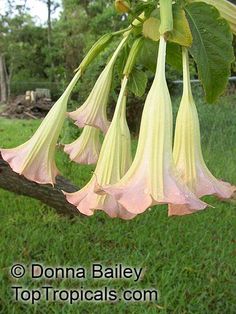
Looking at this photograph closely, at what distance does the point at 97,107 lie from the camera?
1.87 ft

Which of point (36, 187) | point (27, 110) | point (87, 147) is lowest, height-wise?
point (27, 110)

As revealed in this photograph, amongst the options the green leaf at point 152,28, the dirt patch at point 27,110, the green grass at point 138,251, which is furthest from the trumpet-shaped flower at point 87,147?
the dirt patch at point 27,110

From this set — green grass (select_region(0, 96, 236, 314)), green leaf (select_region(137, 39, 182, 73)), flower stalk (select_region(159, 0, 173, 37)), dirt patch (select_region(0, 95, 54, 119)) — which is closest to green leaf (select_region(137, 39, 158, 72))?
green leaf (select_region(137, 39, 182, 73))

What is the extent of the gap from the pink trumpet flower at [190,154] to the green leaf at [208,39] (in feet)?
0.10

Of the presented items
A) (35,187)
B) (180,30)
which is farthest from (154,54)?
(35,187)

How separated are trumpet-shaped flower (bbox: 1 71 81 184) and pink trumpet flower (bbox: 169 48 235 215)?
12 centimetres

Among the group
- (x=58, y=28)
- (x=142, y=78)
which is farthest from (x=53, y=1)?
(x=142, y=78)

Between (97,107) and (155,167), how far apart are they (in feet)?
0.54

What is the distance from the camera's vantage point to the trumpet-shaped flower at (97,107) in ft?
1.81

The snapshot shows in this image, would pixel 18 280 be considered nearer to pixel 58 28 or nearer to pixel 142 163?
pixel 142 163

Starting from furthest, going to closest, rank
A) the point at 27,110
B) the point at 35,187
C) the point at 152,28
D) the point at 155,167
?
1. the point at 27,110
2. the point at 35,187
3. the point at 152,28
4. the point at 155,167

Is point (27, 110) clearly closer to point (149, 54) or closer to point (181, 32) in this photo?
point (149, 54)

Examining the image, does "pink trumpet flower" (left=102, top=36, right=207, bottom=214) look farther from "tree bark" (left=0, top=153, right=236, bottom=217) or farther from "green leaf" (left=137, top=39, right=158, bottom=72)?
"tree bark" (left=0, top=153, right=236, bottom=217)

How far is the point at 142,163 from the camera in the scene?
43 cm
